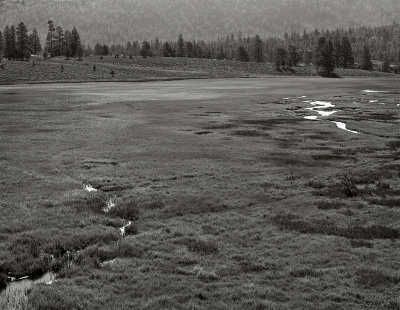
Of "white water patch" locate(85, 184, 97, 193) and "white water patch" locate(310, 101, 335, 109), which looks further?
"white water patch" locate(310, 101, 335, 109)

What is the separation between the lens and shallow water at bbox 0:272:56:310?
15539 millimetres

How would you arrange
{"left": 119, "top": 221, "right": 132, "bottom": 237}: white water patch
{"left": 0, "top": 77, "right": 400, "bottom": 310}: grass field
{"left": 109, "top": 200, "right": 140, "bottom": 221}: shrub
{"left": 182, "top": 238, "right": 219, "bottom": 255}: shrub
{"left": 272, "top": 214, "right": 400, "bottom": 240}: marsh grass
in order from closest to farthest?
{"left": 0, "top": 77, "right": 400, "bottom": 310}: grass field, {"left": 182, "top": 238, "right": 219, "bottom": 255}: shrub, {"left": 272, "top": 214, "right": 400, "bottom": 240}: marsh grass, {"left": 119, "top": 221, "right": 132, "bottom": 237}: white water patch, {"left": 109, "top": 200, "right": 140, "bottom": 221}: shrub

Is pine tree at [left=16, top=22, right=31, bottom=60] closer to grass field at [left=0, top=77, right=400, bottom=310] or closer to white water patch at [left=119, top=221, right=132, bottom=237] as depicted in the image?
grass field at [left=0, top=77, right=400, bottom=310]

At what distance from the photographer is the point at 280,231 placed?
72.2 ft

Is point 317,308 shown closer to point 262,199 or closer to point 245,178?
point 262,199

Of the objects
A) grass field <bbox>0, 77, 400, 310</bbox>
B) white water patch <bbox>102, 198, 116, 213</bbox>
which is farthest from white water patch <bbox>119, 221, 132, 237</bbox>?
white water patch <bbox>102, 198, 116, 213</bbox>

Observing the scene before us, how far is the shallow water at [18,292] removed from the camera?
612 inches

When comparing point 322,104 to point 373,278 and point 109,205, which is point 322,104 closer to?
point 109,205

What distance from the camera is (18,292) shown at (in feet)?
53.9

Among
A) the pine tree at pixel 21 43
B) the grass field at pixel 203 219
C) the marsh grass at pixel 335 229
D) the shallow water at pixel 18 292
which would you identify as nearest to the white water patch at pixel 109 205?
the grass field at pixel 203 219

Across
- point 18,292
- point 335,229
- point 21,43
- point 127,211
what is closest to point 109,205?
point 127,211

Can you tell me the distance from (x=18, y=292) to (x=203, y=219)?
10012 mm

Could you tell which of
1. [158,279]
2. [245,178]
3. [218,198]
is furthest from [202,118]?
[158,279]

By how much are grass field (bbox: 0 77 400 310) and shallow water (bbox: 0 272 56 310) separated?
1.18 ft
